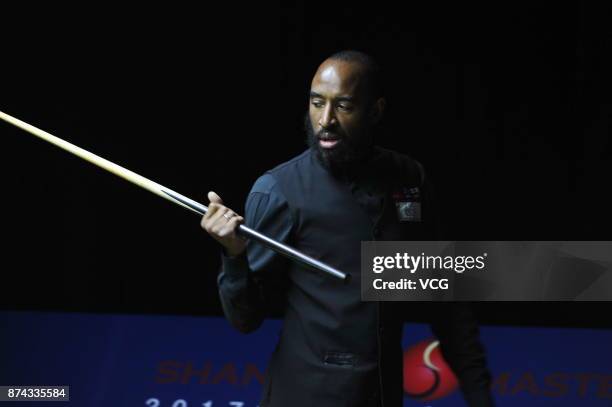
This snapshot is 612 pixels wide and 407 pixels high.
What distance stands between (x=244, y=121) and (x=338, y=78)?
1882 mm

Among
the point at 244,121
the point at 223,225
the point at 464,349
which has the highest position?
the point at 244,121

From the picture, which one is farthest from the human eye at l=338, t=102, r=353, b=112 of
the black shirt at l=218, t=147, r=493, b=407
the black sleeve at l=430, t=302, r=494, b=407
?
the black sleeve at l=430, t=302, r=494, b=407

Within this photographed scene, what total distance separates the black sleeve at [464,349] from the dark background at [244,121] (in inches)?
63.5

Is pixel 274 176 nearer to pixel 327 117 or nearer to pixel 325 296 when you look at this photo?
pixel 327 117

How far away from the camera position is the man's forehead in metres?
2.29

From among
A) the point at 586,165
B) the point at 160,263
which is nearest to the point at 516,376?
the point at 586,165

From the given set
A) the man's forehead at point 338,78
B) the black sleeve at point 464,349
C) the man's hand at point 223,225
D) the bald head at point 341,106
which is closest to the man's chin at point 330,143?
the bald head at point 341,106

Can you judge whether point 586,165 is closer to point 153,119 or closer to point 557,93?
point 557,93

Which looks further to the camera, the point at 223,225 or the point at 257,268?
the point at 257,268

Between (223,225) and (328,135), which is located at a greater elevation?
(328,135)

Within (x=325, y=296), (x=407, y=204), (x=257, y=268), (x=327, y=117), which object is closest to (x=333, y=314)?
(x=325, y=296)

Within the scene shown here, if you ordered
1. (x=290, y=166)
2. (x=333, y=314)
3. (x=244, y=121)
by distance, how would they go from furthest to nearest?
(x=244, y=121) → (x=290, y=166) → (x=333, y=314)

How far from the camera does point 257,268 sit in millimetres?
2291

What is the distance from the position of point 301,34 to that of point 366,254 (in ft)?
6.44
